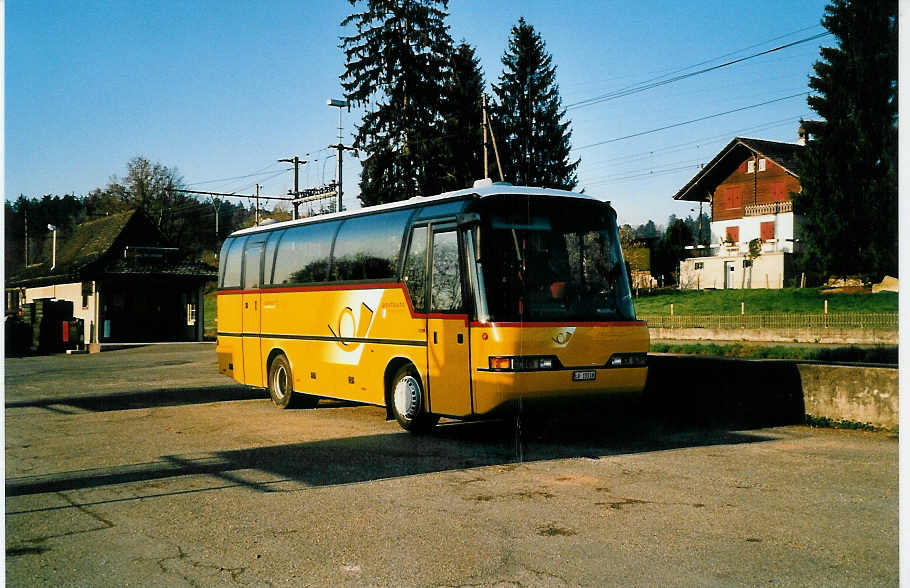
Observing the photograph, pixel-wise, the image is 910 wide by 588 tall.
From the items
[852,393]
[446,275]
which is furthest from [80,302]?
[852,393]

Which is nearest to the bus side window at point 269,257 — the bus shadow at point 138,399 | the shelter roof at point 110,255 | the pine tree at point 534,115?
the bus shadow at point 138,399

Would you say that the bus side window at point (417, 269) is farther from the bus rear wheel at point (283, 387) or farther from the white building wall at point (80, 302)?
the white building wall at point (80, 302)

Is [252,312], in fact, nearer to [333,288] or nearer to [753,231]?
[333,288]

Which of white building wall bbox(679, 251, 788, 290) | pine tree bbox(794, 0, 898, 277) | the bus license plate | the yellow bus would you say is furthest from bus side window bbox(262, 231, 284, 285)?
white building wall bbox(679, 251, 788, 290)

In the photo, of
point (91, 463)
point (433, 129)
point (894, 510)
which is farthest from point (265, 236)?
point (433, 129)

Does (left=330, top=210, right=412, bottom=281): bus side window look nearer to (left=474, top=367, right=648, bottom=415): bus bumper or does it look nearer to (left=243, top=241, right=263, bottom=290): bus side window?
(left=474, top=367, right=648, bottom=415): bus bumper

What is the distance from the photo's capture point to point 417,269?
1202cm

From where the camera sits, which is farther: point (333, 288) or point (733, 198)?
point (733, 198)

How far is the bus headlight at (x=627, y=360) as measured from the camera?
11250 millimetres

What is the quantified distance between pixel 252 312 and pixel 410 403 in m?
5.60

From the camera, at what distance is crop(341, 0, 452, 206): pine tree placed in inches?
1177

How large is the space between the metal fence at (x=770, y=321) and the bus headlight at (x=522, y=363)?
16.0 meters

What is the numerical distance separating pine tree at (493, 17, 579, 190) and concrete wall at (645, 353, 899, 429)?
1396 cm

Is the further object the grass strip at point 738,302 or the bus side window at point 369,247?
the grass strip at point 738,302
